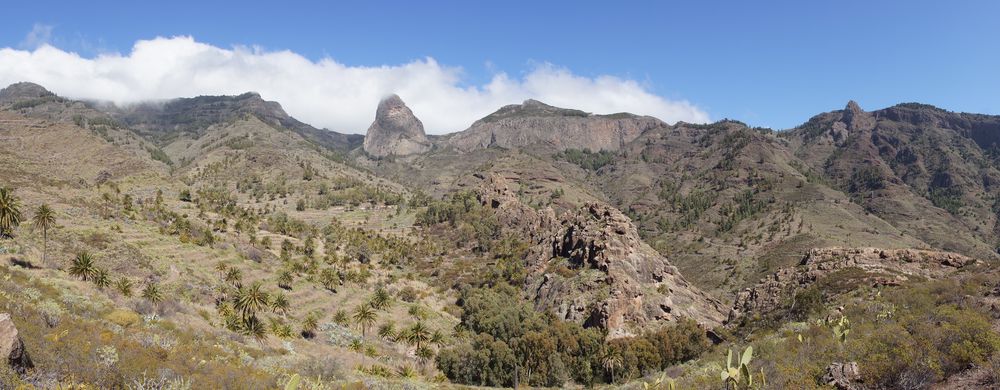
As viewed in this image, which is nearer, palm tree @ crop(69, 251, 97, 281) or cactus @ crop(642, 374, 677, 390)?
cactus @ crop(642, 374, 677, 390)

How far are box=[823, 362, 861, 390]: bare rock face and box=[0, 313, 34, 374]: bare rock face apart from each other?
134 feet

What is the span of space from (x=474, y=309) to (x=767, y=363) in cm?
7408

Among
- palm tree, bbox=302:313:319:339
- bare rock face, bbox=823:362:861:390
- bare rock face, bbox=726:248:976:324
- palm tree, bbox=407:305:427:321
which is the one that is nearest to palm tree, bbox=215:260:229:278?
palm tree, bbox=302:313:319:339

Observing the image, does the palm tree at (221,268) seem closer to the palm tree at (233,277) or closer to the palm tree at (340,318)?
the palm tree at (233,277)

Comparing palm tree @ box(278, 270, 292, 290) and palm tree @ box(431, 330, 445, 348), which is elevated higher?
palm tree @ box(278, 270, 292, 290)

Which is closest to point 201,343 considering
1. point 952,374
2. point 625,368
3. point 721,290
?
point 952,374

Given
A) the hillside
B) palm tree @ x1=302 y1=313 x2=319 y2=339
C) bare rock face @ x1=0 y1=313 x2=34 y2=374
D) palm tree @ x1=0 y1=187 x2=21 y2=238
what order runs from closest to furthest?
1. bare rock face @ x1=0 y1=313 x2=34 y2=374
2. the hillside
3. palm tree @ x1=0 y1=187 x2=21 y2=238
4. palm tree @ x1=302 y1=313 x2=319 y2=339

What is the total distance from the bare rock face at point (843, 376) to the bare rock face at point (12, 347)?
40699 millimetres

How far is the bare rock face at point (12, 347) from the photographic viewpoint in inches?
669

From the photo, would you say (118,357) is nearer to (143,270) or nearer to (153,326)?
(153,326)

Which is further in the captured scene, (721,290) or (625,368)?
(721,290)

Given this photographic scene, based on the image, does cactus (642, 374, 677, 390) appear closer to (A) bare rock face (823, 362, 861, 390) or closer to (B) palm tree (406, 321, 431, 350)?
(A) bare rock face (823, 362, 861, 390)

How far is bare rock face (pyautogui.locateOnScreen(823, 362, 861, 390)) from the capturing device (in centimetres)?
3061

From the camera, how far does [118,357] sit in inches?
836
